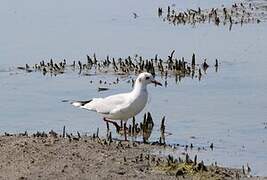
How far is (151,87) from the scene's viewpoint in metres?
17.8

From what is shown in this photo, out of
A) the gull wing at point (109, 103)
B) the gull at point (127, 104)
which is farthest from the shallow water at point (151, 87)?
the gull at point (127, 104)

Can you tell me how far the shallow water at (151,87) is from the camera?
13.7m

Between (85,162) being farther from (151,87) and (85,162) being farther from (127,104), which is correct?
(151,87)

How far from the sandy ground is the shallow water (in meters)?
1.11

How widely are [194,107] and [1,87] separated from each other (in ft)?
14.6

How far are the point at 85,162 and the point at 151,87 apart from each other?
7.21 m

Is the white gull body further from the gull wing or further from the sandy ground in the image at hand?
the sandy ground

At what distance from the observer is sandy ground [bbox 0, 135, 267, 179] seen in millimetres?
10211

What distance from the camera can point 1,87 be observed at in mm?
17703

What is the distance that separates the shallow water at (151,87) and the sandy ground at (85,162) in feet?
3.65

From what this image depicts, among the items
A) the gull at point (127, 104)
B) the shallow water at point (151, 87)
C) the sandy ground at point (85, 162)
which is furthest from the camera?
the shallow water at point (151, 87)

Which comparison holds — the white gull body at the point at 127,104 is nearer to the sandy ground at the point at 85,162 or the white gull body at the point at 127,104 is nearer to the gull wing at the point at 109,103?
the gull wing at the point at 109,103

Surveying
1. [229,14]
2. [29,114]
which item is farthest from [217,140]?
[229,14]

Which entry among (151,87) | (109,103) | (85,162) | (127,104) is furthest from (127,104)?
(151,87)
